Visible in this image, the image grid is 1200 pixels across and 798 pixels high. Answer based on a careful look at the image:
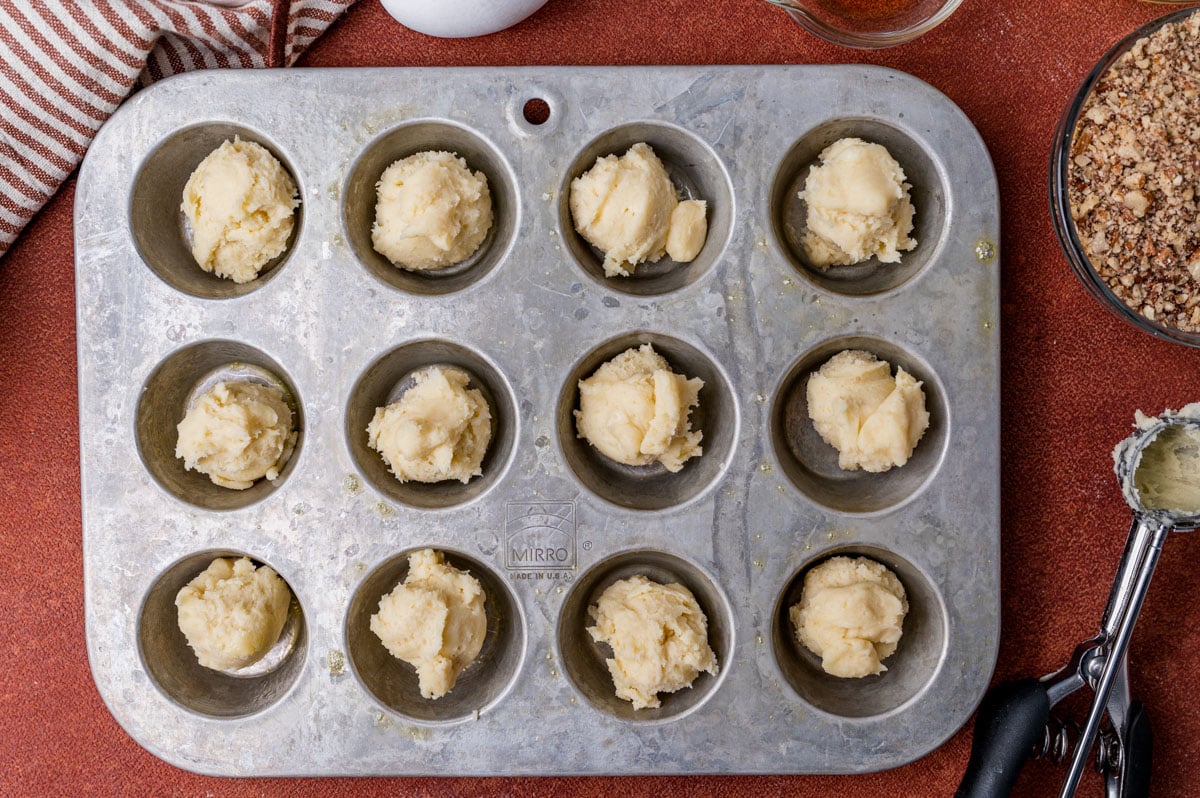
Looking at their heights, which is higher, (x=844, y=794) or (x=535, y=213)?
(x=535, y=213)

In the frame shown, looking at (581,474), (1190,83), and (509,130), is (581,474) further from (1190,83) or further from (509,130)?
(1190,83)

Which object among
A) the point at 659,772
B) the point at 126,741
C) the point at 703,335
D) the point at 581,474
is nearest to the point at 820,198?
the point at 703,335

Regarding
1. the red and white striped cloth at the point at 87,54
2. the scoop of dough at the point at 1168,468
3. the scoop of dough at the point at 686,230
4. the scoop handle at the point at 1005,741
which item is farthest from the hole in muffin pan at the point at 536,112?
the scoop handle at the point at 1005,741

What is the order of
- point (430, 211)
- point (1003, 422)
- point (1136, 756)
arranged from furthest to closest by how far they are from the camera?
point (1003, 422) < point (1136, 756) < point (430, 211)

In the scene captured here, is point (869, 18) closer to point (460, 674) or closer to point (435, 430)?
point (435, 430)

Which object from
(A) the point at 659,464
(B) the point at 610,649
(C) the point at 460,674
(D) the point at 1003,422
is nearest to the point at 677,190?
(A) the point at 659,464

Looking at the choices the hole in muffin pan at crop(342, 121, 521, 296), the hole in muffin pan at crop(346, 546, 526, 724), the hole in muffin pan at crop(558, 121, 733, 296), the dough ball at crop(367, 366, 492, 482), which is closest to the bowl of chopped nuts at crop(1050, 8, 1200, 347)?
the hole in muffin pan at crop(558, 121, 733, 296)
